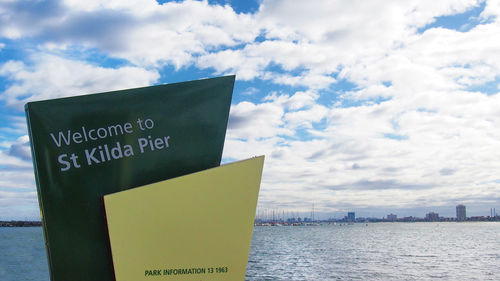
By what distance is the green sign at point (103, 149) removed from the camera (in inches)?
185

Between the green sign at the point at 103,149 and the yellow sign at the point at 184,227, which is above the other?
the green sign at the point at 103,149

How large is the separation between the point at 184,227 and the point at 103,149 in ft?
4.13

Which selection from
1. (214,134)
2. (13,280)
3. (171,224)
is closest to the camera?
(171,224)

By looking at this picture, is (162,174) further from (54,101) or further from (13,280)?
(13,280)

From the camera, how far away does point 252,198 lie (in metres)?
4.82

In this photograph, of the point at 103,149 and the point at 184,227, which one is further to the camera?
the point at 103,149

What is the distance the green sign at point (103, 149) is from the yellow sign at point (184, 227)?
0.83 feet

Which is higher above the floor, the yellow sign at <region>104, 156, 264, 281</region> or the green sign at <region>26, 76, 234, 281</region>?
the green sign at <region>26, 76, 234, 281</region>

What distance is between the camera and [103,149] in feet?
15.9

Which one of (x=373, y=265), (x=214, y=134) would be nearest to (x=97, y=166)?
(x=214, y=134)

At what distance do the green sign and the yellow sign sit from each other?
0.25 metres

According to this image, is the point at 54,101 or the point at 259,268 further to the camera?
the point at 259,268

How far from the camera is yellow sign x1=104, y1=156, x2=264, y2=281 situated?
4609 mm

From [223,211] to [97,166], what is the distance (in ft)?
4.86
